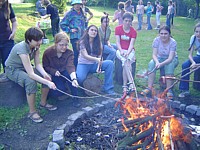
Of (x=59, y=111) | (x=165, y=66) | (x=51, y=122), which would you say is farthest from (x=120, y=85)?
(x=51, y=122)

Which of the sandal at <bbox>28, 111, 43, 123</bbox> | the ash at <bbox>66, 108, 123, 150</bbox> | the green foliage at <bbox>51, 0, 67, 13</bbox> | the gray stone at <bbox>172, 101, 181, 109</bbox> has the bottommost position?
the ash at <bbox>66, 108, 123, 150</bbox>

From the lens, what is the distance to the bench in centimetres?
488

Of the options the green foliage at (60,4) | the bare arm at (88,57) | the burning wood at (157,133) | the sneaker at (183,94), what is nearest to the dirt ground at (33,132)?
the bare arm at (88,57)

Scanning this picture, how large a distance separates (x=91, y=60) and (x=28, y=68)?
1.56 meters

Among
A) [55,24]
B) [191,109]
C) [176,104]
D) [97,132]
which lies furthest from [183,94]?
[55,24]

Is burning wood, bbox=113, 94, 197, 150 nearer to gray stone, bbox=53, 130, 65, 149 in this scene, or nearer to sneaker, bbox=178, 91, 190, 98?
gray stone, bbox=53, 130, 65, 149

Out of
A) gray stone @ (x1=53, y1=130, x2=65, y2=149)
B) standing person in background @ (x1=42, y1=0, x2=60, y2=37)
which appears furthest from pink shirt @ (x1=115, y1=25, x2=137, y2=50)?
standing person in background @ (x1=42, y1=0, x2=60, y2=37)

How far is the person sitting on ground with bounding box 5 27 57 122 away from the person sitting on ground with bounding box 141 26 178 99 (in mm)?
2256

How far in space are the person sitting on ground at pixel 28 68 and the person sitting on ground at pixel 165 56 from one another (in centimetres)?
226

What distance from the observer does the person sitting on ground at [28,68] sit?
14.3 ft

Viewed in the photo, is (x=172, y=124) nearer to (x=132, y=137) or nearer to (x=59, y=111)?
(x=132, y=137)

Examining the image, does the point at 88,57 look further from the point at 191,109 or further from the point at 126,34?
the point at 191,109

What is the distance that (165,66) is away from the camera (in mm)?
5711

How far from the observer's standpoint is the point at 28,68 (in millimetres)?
4418
